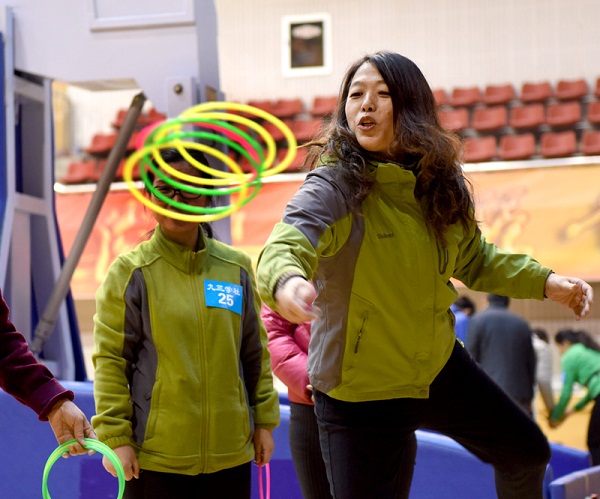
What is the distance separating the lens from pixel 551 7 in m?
10.6

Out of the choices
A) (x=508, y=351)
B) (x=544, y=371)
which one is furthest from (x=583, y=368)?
(x=544, y=371)

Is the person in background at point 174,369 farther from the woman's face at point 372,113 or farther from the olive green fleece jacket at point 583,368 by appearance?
the olive green fleece jacket at point 583,368

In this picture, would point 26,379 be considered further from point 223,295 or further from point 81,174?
point 81,174

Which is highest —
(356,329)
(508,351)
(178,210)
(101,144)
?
(101,144)

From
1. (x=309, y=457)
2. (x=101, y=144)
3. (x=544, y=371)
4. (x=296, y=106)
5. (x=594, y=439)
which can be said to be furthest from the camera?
(x=101, y=144)

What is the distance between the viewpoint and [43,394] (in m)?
1.80

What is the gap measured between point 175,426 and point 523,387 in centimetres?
359

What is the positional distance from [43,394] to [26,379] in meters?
0.05

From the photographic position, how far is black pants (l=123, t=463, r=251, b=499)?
7.39ft

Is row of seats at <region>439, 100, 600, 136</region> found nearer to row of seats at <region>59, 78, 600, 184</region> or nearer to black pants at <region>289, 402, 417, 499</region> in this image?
row of seats at <region>59, 78, 600, 184</region>

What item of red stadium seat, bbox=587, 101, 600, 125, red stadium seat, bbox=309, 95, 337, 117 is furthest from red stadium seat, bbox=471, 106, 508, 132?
red stadium seat, bbox=309, 95, 337, 117

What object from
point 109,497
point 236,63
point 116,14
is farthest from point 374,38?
point 109,497

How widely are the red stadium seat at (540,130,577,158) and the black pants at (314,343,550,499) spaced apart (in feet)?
26.9

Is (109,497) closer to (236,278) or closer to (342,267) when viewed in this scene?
(236,278)
